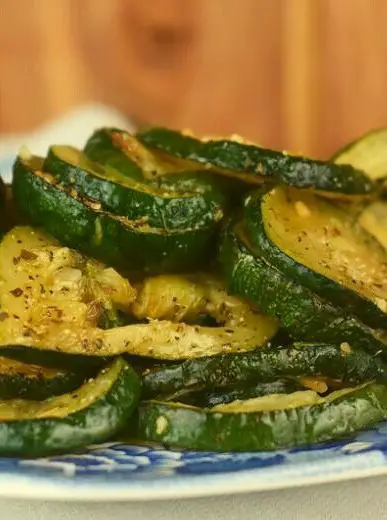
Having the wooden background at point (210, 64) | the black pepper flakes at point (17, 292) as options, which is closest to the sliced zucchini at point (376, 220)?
the black pepper flakes at point (17, 292)

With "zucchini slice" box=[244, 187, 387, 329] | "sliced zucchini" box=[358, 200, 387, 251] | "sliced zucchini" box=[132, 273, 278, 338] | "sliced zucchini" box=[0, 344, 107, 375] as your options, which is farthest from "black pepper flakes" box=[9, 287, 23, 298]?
"sliced zucchini" box=[358, 200, 387, 251]

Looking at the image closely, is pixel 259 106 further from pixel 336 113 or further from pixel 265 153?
pixel 265 153

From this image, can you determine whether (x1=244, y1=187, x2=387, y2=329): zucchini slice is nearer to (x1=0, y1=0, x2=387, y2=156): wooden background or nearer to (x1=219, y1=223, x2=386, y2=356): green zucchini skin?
(x1=219, y1=223, x2=386, y2=356): green zucchini skin

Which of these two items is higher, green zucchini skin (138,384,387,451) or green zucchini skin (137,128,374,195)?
green zucchini skin (137,128,374,195)

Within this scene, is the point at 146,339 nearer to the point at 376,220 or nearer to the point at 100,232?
the point at 100,232

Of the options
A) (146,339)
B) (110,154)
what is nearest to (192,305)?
(146,339)

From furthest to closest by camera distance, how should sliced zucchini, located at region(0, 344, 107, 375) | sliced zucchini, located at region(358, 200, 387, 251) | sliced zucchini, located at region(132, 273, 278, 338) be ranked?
sliced zucchini, located at region(358, 200, 387, 251) → sliced zucchini, located at region(132, 273, 278, 338) → sliced zucchini, located at region(0, 344, 107, 375)
